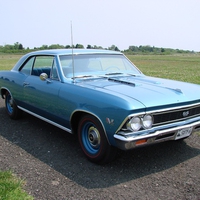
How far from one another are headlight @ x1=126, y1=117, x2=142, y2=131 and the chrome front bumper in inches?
4.0

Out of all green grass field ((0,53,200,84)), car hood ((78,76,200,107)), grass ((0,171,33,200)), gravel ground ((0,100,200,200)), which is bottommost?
green grass field ((0,53,200,84))

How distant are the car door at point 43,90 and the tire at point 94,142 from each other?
581mm

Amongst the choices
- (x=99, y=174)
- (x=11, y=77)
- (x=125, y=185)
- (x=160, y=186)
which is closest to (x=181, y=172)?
(x=160, y=186)

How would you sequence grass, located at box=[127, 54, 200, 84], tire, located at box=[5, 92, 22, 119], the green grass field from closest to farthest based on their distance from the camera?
1. tire, located at box=[5, 92, 22, 119]
2. grass, located at box=[127, 54, 200, 84]
3. the green grass field

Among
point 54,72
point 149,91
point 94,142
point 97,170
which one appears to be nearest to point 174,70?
point 54,72

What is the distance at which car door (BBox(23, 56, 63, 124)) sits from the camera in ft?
13.9

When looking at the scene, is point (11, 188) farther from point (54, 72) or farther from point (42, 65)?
point (42, 65)

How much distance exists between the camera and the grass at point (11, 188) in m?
2.79

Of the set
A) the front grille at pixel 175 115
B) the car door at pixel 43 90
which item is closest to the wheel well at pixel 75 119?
the car door at pixel 43 90

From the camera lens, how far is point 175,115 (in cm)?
344

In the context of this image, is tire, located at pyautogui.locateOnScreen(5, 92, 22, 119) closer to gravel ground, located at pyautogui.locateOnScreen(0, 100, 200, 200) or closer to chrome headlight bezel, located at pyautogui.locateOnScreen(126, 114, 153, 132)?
gravel ground, located at pyautogui.locateOnScreen(0, 100, 200, 200)

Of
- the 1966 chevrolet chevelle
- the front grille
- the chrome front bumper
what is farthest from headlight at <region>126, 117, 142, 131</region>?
the front grille

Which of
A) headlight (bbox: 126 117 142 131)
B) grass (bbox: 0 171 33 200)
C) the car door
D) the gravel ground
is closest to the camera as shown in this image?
grass (bbox: 0 171 33 200)

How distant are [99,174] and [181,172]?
1.04 metres
